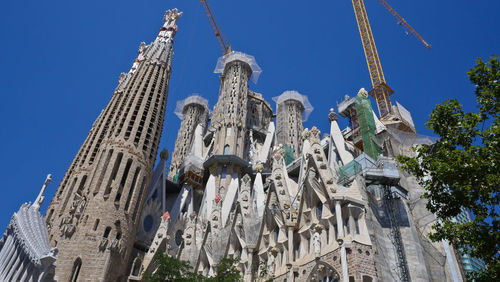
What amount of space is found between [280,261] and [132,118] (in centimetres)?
1688

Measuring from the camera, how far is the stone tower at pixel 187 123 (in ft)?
155

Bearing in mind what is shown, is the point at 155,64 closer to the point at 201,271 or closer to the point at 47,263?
the point at 201,271

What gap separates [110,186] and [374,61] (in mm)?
30448

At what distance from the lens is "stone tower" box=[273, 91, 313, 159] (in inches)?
1791

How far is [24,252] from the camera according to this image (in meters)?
22.0

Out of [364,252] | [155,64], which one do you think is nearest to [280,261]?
[364,252]

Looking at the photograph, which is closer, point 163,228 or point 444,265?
point 444,265

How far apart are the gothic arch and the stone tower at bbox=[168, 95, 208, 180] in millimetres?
28727

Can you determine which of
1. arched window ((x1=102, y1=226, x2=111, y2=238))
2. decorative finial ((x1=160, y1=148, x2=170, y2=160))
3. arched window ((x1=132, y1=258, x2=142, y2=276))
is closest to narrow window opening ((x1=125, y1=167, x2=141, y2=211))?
arched window ((x1=102, y1=226, x2=111, y2=238))

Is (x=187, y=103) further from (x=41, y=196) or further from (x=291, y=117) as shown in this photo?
(x=41, y=196)

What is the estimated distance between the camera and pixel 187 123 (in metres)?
51.4

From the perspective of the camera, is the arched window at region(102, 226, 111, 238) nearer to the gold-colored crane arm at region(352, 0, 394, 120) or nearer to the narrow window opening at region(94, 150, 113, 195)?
the narrow window opening at region(94, 150, 113, 195)

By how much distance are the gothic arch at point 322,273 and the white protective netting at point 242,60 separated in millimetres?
32493

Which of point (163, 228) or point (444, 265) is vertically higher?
point (163, 228)
